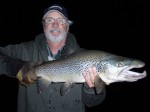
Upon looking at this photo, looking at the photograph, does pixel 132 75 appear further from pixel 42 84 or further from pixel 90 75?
pixel 42 84

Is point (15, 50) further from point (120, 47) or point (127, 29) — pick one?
point (127, 29)

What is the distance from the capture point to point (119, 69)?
383 centimetres

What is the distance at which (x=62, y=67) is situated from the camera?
4113 mm

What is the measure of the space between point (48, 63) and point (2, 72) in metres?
0.78

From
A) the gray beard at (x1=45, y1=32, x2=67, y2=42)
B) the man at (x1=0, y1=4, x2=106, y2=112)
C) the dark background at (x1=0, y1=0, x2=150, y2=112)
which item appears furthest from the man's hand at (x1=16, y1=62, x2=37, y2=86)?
the dark background at (x1=0, y1=0, x2=150, y2=112)

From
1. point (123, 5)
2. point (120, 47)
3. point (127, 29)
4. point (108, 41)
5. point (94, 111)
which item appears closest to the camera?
point (94, 111)

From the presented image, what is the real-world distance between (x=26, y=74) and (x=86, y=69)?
912mm

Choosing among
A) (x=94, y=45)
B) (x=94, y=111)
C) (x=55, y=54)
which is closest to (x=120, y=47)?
(x=94, y=45)

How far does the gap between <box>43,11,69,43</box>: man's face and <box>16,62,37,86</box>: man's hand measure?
74 centimetres

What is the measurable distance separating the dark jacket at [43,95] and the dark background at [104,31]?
21.7 ft

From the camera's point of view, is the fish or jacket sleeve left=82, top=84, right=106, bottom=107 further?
jacket sleeve left=82, top=84, right=106, bottom=107

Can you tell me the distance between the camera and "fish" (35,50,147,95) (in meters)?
3.81

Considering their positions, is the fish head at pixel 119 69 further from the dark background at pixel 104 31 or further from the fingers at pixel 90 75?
the dark background at pixel 104 31

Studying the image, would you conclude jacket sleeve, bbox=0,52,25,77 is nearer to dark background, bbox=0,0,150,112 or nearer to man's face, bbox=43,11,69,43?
man's face, bbox=43,11,69,43
